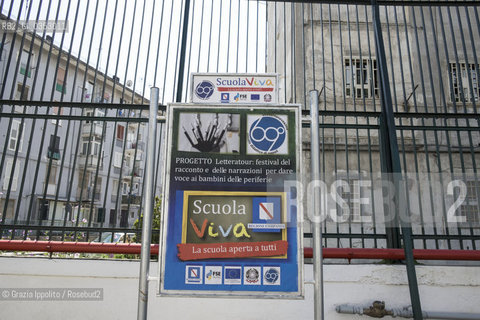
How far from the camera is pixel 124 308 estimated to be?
342 cm

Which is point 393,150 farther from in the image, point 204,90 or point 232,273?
point 232,273

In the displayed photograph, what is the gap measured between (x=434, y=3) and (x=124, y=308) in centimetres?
459

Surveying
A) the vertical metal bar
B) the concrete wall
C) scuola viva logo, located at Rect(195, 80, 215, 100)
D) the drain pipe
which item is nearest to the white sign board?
scuola viva logo, located at Rect(195, 80, 215, 100)

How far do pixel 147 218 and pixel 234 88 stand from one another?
122 cm

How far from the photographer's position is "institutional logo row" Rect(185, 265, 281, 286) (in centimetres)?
254

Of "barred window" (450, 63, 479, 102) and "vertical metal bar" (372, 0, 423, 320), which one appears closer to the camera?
"vertical metal bar" (372, 0, 423, 320)

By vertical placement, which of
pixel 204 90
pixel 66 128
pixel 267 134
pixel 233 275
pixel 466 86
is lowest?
pixel 233 275

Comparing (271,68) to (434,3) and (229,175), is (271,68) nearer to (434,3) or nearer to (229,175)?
(434,3)

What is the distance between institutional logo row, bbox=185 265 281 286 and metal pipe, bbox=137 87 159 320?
0.29m

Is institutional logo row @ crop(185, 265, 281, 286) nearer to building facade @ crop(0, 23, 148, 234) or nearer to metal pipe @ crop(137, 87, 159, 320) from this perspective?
metal pipe @ crop(137, 87, 159, 320)

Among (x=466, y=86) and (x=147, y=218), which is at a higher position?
(x=466, y=86)

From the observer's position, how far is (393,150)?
3586 mm

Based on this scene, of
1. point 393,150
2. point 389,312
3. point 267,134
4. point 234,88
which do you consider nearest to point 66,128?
point 234,88

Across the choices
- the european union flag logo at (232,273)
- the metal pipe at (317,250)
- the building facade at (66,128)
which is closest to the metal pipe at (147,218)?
the european union flag logo at (232,273)
